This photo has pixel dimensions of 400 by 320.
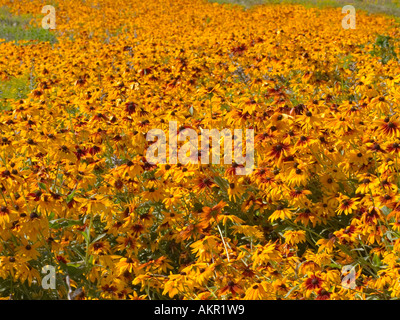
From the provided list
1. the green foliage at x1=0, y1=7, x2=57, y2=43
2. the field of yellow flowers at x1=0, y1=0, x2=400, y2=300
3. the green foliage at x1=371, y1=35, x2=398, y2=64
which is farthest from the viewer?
the green foliage at x1=0, y1=7, x2=57, y2=43

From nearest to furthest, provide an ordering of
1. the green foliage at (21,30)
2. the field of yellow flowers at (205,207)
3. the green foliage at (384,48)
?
the field of yellow flowers at (205,207), the green foliage at (384,48), the green foliage at (21,30)

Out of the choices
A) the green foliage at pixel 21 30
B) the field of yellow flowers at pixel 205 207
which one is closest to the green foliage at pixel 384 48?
the field of yellow flowers at pixel 205 207

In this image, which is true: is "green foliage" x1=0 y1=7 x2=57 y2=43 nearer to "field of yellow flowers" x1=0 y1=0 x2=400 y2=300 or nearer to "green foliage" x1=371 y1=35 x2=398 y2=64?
"green foliage" x1=371 y1=35 x2=398 y2=64

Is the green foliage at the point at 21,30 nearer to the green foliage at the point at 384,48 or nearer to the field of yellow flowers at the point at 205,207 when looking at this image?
the green foliage at the point at 384,48

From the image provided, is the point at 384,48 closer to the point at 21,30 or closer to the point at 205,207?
Answer: the point at 205,207

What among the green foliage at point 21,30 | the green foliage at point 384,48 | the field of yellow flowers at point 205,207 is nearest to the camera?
the field of yellow flowers at point 205,207

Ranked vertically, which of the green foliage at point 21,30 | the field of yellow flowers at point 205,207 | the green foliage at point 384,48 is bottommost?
the field of yellow flowers at point 205,207

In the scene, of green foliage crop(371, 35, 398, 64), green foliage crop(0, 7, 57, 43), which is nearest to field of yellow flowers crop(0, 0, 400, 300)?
green foliage crop(371, 35, 398, 64)

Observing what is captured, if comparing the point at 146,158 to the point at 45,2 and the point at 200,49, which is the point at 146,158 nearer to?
the point at 200,49

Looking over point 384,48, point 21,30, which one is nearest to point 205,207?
point 384,48

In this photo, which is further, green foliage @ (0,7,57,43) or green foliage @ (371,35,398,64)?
green foliage @ (0,7,57,43)

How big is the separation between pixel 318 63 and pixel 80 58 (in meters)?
3.56

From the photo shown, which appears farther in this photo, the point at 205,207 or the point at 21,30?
the point at 21,30
